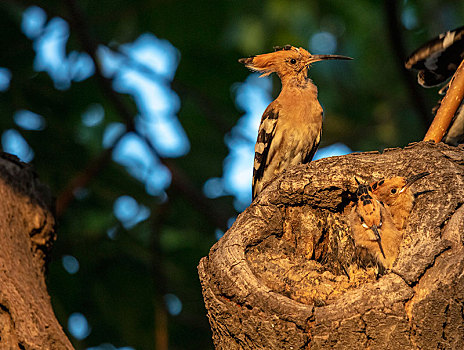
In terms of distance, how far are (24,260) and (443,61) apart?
3040 millimetres

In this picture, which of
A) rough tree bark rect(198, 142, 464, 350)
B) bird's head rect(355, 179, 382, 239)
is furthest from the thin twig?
bird's head rect(355, 179, 382, 239)

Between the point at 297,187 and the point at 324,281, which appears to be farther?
the point at 297,187

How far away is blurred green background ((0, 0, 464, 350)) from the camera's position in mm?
5961

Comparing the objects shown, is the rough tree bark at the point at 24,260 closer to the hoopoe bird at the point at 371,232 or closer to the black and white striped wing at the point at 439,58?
the hoopoe bird at the point at 371,232

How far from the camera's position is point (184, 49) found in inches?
253

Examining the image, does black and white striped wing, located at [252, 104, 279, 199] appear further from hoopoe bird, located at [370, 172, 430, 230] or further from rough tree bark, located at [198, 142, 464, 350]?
rough tree bark, located at [198, 142, 464, 350]

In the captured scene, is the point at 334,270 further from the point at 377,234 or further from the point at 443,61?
the point at 443,61

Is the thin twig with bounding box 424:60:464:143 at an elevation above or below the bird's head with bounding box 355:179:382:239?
above

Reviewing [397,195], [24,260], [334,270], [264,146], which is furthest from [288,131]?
[24,260]

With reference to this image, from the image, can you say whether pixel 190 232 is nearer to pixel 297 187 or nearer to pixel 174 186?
pixel 174 186

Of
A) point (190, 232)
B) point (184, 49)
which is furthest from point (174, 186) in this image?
point (184, 49)

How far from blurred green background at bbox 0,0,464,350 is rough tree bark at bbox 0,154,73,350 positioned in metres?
1.23

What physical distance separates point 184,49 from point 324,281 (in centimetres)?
384

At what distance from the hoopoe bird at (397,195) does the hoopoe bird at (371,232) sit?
0.05m
